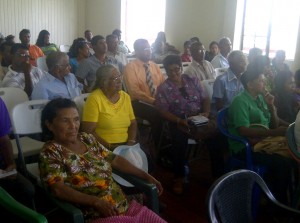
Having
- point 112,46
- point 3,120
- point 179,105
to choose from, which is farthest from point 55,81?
point 112,46

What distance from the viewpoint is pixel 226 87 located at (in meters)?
3.19

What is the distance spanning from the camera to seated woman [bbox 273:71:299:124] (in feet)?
10.6

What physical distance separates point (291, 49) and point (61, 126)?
577cm

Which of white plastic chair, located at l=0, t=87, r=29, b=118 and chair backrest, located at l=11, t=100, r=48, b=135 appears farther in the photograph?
white plastic chair, located at l=0, t=87, r=29, b=118

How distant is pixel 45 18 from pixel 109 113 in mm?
7545

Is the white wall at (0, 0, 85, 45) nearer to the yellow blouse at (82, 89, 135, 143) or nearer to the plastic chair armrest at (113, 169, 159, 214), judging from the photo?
the yellow blouse at (82, 89, 135, 143)

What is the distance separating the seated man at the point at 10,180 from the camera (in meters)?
1.91

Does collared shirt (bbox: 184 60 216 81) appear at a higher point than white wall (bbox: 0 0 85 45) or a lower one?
lower

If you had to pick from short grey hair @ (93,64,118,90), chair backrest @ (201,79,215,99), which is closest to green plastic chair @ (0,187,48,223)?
short grey hair @ (93,64,118,90)

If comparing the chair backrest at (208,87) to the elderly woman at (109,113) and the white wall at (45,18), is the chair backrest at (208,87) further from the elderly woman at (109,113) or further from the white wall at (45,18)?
the white wall at (45,18)

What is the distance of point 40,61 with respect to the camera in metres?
4.68

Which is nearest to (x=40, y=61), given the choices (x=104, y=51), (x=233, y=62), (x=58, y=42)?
(x=104, y=51)

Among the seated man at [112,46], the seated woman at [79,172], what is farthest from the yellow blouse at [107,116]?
the seated man at [112,46]

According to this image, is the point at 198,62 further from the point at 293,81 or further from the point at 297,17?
the point at 297,17
